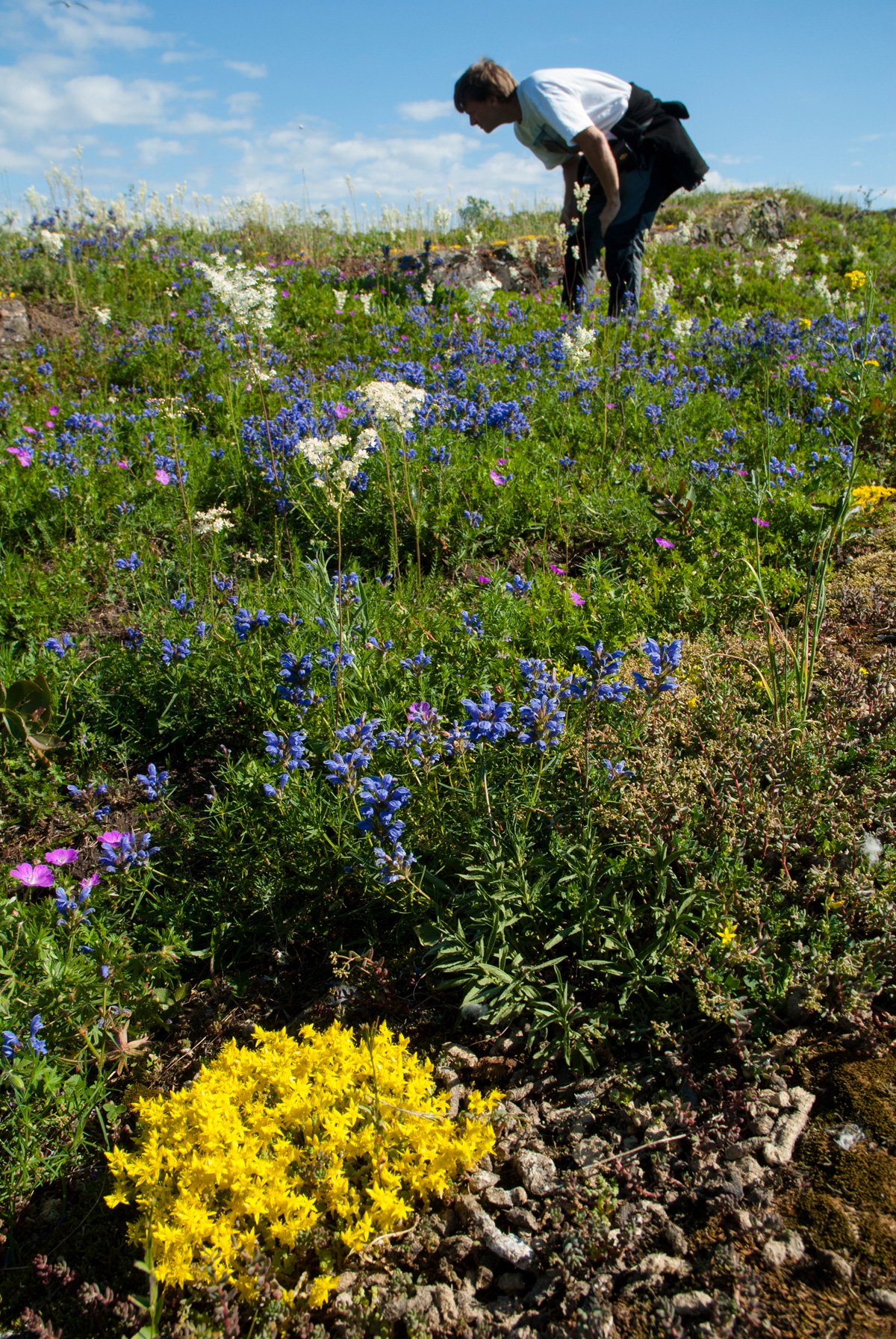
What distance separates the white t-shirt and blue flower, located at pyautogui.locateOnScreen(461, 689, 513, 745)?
19.9 ft

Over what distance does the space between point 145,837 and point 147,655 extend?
1.30 metres

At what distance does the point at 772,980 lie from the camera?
2.10m

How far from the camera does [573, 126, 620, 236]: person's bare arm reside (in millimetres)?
6559

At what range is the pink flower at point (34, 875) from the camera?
109 inches

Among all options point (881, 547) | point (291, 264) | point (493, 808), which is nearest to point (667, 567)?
point (881, 547)

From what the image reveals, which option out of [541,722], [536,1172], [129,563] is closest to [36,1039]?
[536,1172]

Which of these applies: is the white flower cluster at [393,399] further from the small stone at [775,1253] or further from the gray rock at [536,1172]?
the small stone at [775,1253]

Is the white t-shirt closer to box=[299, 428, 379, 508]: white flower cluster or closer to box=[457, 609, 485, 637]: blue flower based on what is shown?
box=[299, 428, 379, 508]: white flower cluster

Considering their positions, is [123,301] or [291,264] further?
[291,264]

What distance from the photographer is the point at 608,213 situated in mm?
7348

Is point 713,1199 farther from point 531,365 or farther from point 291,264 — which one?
point 291,264

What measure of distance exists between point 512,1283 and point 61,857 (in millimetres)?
2103

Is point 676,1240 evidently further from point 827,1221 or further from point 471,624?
point 471,624

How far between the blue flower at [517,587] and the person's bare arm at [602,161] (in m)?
4.50
